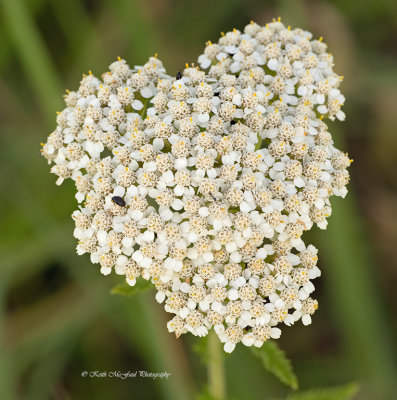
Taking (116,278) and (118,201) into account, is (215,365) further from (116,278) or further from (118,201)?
(116,278)

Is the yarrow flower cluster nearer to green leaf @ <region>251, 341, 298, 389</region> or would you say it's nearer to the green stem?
green leaf @ <region>251, 341, 298, 389</region>

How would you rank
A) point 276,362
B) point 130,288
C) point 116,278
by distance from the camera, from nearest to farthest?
point 130,288, point 276,362, point 116,278

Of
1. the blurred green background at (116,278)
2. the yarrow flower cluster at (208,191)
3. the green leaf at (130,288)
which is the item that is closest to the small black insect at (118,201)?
the yarrow flower cluster at (208,191)

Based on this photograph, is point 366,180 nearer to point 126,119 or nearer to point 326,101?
point 326,101

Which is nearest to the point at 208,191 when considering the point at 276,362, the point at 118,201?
the point at 118,201

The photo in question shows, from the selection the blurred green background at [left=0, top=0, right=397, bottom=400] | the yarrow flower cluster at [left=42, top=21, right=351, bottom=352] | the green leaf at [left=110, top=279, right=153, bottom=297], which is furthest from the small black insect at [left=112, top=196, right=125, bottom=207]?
the blurred green background at [left=0, top=0, right=397, bottom=400]
